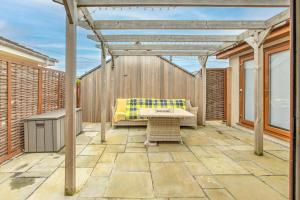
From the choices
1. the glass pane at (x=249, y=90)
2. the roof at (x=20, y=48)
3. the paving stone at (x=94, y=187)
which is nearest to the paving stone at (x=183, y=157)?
the paving stone at (x=94, y=187)

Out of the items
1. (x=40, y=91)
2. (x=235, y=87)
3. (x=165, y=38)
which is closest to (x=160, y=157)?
(x=165, y=38)

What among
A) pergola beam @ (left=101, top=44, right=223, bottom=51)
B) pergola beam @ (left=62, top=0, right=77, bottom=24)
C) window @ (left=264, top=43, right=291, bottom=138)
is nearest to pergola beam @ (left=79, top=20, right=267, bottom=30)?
pergola beam @ (left=62, top=0, right=77, bottom=24)

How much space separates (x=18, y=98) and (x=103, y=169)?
2.16 m

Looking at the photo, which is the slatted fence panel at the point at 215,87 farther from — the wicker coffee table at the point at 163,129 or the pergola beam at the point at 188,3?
the pergola beam at the point at 188,3

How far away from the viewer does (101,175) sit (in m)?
3.01

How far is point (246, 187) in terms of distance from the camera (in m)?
2.63

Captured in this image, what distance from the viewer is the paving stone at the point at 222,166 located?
3.17 metres

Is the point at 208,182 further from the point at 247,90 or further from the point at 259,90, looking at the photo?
the point at 247,90

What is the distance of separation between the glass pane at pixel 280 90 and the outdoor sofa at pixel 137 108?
2.24 meters

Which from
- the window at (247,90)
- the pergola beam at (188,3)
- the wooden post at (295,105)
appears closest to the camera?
the wooden post at (295,105)

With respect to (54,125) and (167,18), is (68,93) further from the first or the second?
(167,18)

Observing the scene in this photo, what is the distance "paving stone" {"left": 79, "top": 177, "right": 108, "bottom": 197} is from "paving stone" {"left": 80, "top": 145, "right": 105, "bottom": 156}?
122cm

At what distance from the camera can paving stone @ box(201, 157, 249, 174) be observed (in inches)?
125

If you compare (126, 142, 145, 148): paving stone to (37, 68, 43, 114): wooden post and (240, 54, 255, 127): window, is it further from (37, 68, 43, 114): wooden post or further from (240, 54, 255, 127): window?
(240, 54, 255, 127): window
